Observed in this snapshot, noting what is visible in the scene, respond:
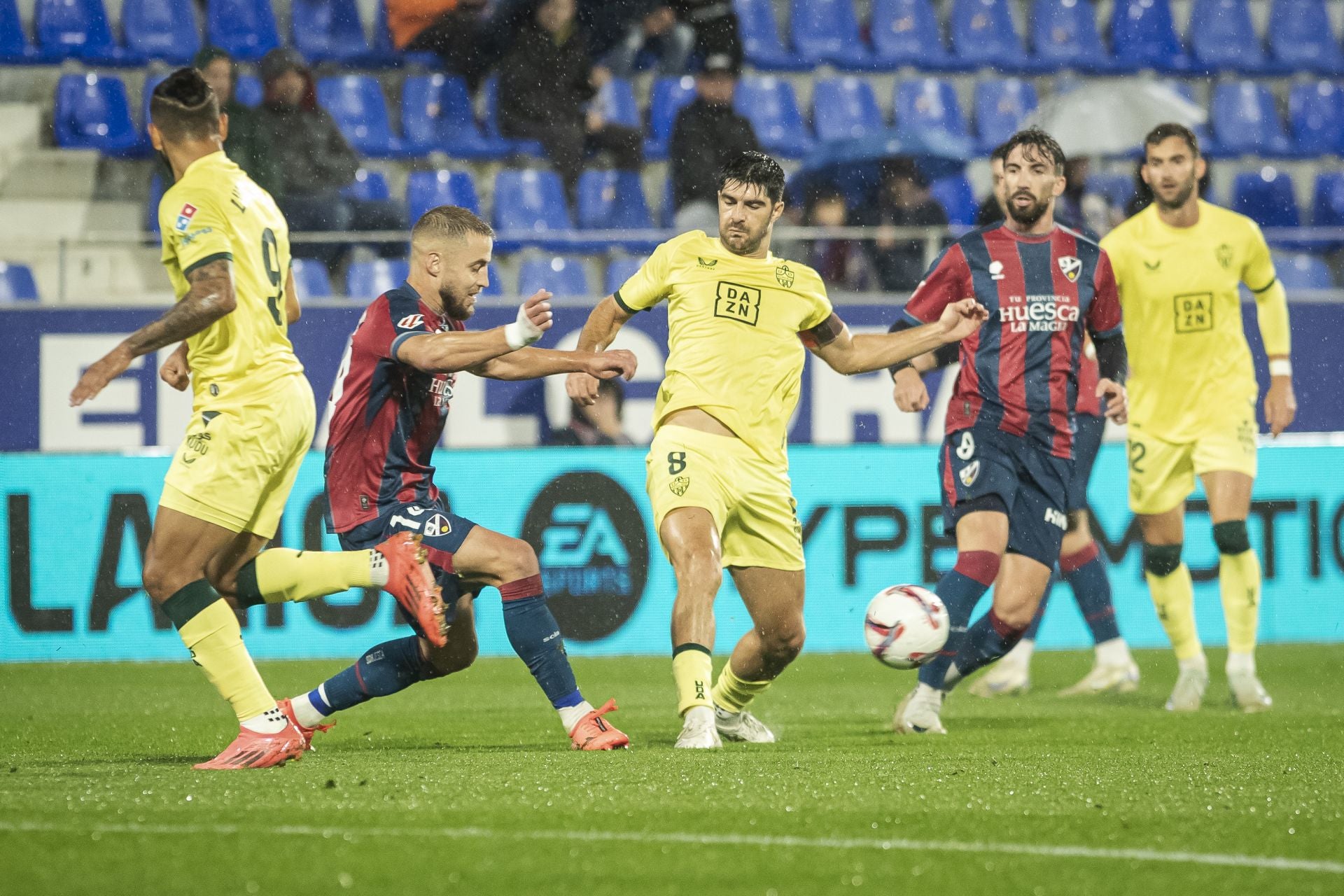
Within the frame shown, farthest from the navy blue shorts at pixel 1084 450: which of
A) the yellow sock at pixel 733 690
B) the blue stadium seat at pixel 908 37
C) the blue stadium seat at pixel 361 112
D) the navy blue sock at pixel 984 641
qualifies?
the blue stadium seat at pixel 908 37

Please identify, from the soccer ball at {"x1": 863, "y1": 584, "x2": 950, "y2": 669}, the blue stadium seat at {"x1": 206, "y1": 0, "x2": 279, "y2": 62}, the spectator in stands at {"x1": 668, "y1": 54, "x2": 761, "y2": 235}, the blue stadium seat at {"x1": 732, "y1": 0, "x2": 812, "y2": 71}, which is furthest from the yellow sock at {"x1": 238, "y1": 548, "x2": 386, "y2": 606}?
the blue stadium seat at {"x1": 732, "y1": 0, "x2": 812, "y2": 71}

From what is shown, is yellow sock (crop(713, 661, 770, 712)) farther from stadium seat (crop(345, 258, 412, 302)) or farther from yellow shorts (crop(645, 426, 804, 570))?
stadium seat (crop(345, 258, 412, 302))

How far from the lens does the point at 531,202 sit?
1230 centimetres

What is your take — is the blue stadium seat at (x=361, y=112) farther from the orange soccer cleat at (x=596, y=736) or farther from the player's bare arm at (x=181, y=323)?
the orange soccer cleat at (x=596, y=736)

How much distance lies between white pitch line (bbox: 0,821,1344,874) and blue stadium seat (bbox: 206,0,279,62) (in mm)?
9772

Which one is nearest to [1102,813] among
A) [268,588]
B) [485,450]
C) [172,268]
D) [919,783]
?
[919,783]

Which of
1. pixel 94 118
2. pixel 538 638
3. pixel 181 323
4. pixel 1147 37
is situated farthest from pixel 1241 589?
pixel 94 118

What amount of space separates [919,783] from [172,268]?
2711mm

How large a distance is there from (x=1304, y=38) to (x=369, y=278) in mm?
8828

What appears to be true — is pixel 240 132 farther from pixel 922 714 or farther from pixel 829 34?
pixel 922 714

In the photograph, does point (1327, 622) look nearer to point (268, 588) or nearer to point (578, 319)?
point (578, 319)

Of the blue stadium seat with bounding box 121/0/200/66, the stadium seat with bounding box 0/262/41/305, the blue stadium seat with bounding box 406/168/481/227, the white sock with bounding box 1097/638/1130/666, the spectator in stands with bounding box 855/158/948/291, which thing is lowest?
the white sock with bounding box 1097/638/1130/666

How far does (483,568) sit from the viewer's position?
5289mm

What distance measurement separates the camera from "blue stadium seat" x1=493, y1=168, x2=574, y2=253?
12250mm
